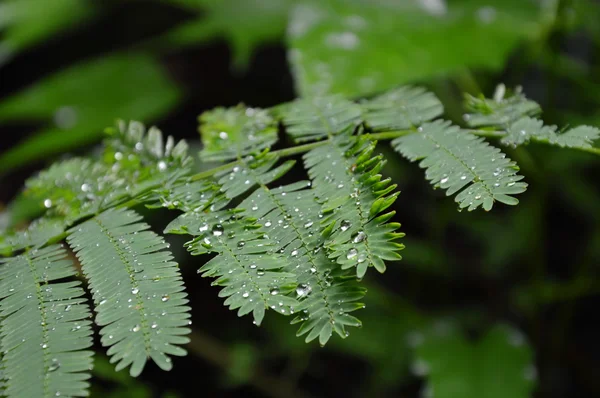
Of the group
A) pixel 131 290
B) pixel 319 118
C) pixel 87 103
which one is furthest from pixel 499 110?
pixel 87 103

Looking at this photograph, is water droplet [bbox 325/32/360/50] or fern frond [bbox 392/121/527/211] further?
water droplet [bbox 325/32/360/50]

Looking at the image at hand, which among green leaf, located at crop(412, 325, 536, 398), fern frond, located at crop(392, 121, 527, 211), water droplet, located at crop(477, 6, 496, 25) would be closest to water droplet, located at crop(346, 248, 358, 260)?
fern frond, located at crop(392, 121, 527, 211)

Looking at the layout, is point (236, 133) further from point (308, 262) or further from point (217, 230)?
point (308, 262)

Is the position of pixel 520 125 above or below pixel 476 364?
above

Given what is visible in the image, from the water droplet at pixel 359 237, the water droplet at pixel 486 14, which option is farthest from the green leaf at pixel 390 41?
the water droplet at pixel 359 237

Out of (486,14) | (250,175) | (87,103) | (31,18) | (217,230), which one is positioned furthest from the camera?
(31,18)

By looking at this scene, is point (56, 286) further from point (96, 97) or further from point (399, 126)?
point (96, 97)

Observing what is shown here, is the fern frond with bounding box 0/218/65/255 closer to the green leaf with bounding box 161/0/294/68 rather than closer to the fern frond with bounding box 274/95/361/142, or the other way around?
the fern frond with bounding box 274/95/361/142

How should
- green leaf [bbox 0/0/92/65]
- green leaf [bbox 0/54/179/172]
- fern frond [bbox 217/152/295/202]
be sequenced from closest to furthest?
fern frond [bbox 217/152/295/202] < green leaf [bbox 0/54/179/172] < green leaf [bbox 0/0/92/65]
